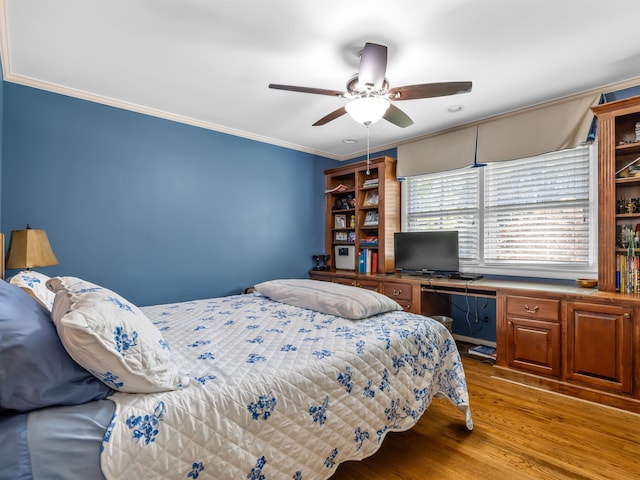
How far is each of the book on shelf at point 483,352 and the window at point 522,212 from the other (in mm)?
834

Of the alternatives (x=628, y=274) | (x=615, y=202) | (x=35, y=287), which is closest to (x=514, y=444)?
(x=628, y=274)

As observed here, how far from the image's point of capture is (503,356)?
291cm

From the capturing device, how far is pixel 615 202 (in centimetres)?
255

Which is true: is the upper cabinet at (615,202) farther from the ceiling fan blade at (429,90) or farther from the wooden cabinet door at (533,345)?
the ceiling fan blade at (429,90)

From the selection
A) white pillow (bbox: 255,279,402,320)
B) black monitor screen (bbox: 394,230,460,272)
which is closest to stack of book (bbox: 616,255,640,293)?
black monitor screen (bbox: 394,230,460,272)

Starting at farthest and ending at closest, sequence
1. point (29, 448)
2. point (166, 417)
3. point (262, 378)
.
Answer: point (262, 378) < point (166, 417) < point (29, 448)

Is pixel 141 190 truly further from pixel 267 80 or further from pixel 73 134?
pixel 267 80

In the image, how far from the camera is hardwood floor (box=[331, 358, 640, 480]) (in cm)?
167

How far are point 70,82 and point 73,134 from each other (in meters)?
0.41

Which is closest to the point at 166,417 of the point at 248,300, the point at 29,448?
the point at 29,448

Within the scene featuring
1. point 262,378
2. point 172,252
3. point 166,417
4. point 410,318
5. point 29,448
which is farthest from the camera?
point 172,252

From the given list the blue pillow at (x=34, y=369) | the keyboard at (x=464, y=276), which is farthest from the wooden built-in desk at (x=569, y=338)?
the blue pillow at (x=34, y=369)

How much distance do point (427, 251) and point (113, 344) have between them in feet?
10.8

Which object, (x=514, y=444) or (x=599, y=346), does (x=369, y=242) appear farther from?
(x=514, y=444)
